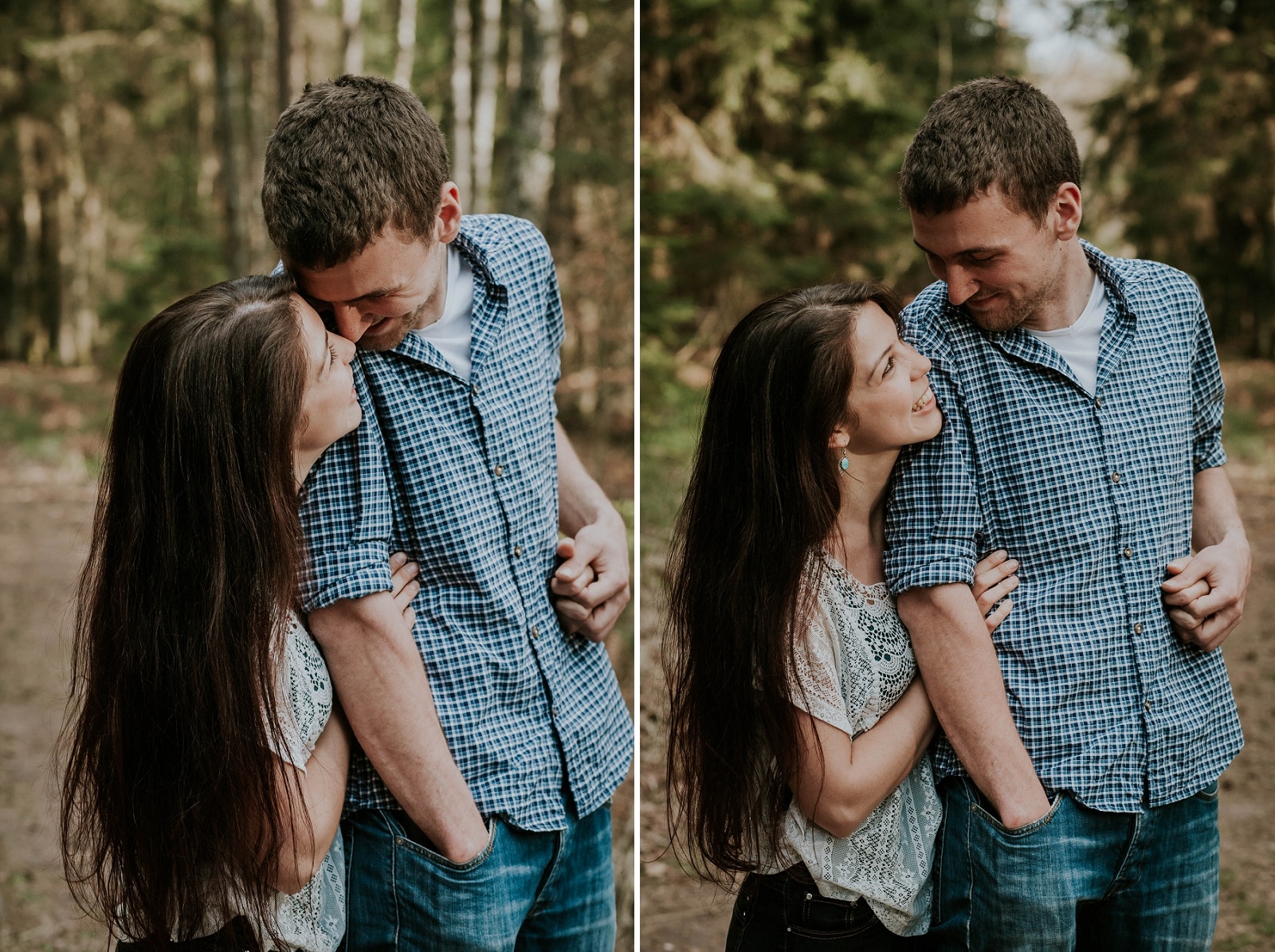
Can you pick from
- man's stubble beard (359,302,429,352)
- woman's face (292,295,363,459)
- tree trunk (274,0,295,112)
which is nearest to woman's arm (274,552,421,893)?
woman's face (292,295,363,459)

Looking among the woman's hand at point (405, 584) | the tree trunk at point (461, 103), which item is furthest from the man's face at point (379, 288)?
the tree trunk at point (461, 103)

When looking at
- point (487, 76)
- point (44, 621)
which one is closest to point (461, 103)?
point (487, 76)

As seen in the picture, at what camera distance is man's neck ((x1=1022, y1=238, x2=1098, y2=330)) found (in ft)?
7.04

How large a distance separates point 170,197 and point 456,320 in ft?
59.1

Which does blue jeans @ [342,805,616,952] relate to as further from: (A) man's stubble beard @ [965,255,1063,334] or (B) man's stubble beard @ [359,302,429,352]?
(A) man's stubble beard @ [965,255,1063,334]

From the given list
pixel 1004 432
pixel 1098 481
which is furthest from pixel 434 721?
pixel 1098 481

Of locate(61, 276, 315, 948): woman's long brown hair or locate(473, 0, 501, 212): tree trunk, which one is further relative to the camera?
locate(473, 0, 501, 212): tree trunk

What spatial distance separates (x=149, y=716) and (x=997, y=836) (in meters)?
1.50

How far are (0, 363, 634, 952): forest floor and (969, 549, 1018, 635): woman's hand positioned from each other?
1645 mm

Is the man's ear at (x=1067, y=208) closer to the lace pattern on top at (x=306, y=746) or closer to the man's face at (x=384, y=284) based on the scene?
the man's face at (x=384, y=284)

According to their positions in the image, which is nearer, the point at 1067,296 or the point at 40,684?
the point at 1067,296

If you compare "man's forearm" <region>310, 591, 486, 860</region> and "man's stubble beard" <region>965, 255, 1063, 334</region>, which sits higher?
"man's stubble beard" <region>965, 255, 1063, 334</region>

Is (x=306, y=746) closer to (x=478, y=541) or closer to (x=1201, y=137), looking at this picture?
(x=478, y=541)

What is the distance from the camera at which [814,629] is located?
2.08 m
